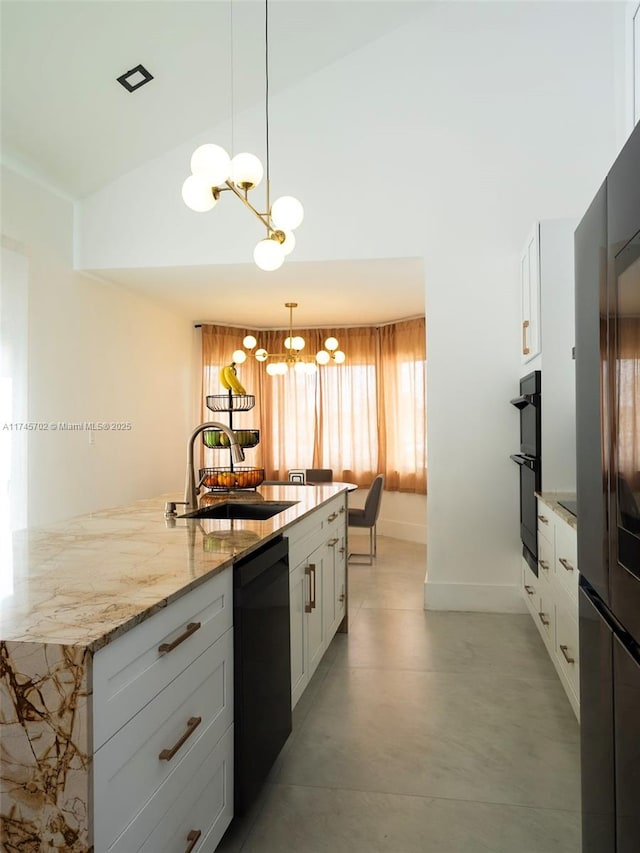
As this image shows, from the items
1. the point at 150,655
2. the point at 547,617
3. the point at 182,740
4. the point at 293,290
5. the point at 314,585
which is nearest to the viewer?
the point at 150,655

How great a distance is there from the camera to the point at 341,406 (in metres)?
7.52

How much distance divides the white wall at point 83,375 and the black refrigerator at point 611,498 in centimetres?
389

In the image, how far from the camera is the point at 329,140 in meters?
4.61

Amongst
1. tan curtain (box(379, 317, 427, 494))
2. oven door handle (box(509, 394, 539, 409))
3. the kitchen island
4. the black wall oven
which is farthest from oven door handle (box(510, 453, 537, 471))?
tan curtain (box(379, 317, 427, 494))

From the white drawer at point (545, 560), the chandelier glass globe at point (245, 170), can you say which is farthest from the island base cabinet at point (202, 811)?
the chandelier glass globe at point (245, 170)

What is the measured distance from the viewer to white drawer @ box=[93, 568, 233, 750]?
114cm

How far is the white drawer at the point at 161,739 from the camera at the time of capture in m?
1.15

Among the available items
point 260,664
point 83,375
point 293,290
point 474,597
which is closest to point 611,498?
point 260,664

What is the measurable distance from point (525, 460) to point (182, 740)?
2.87 m

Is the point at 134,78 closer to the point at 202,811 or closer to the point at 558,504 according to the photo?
the point at 558,504

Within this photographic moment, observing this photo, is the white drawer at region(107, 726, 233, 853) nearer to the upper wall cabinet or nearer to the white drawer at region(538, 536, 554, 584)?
the white drawer at region(538, 536, 554, 584)

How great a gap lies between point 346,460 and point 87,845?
6467 millimetres

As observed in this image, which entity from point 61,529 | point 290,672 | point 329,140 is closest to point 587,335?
point 290,672

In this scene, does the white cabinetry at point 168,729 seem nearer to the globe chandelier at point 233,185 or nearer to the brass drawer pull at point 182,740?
the brass drawer pull at point 182,740
